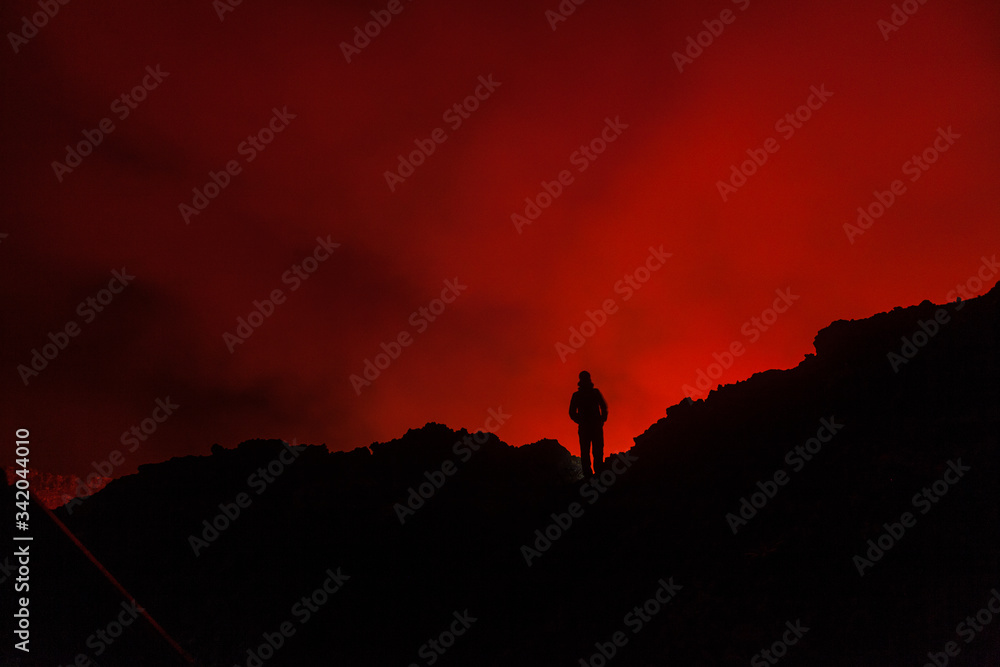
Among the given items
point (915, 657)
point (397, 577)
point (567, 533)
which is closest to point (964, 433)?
point (915, 657)

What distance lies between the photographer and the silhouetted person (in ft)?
48.8

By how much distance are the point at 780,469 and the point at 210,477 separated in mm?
12389

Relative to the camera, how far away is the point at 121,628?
35.7ft

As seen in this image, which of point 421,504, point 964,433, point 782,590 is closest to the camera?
point 782,590

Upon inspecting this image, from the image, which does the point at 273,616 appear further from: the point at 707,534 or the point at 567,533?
the point at 707,534

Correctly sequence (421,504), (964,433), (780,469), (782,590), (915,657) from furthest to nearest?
(421,504) < (780,469) < (964,433) < (782,590) < (915,657)

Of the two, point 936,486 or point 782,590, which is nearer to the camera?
point 782,590
